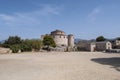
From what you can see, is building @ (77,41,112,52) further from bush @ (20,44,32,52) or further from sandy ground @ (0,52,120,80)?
sandy ground @ (0,52,120,80)

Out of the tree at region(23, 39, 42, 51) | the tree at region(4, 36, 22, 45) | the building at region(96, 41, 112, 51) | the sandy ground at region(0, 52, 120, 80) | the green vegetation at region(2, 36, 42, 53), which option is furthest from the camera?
the building at region(96, 41, 112, 51)

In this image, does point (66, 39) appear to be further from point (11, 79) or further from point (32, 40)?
point (11, 79)

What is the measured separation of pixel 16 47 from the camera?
2248 inches

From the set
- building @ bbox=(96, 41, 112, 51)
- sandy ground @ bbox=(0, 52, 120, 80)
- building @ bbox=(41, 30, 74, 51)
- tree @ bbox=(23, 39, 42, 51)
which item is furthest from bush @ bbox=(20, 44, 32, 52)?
sandy ground @ bbox=(0, 52, 120, 80)

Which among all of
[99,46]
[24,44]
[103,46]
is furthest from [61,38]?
[24,44]

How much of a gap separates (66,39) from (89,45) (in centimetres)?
2327

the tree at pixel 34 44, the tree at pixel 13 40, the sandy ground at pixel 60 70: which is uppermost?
the tree at pixel 13 40

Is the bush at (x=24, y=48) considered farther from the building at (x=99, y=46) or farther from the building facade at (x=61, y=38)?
the building facade at (x=61, y=38)

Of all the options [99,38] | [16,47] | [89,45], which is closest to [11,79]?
[16,47]

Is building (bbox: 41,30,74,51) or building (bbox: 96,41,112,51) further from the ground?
building (bbox: 41,30,74,51)

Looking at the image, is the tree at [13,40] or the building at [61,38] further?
the building at [61,38]

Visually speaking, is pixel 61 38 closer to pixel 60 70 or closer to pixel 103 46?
pixel 103 46

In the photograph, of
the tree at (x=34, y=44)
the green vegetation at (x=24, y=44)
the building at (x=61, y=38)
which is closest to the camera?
the green vegetation at (x=24, y=44)

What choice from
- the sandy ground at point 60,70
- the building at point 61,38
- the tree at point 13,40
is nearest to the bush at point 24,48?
the tree at point 13,40
